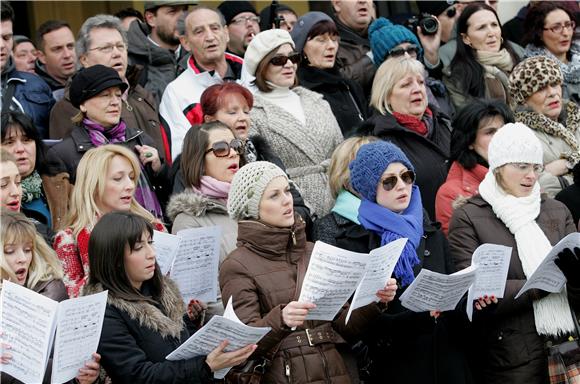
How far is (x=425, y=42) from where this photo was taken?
422 inches

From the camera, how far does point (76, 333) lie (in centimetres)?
558

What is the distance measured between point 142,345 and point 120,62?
3.50m

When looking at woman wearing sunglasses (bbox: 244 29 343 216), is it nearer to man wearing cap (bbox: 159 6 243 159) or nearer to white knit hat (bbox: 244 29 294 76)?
white knit hat (bbox: 244 29 294 76)

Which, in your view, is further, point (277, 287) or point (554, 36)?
point (554, 36)

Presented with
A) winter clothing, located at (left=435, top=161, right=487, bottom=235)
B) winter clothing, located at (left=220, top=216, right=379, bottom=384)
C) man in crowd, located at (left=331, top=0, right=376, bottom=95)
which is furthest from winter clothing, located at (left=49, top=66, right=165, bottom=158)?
winter clothing, located at (left=220, top=216, right=379, bottom=384)

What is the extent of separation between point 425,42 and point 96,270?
536cm

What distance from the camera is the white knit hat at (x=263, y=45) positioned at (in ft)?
29.2

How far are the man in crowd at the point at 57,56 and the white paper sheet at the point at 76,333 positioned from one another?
4.59 metres

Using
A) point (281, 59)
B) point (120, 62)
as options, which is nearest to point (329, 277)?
point (281, 59)

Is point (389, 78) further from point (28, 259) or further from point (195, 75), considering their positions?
point (28, 259)

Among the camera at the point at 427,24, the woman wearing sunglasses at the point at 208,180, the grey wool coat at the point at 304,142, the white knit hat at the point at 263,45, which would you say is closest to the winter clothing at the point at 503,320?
the grey wool coat at the point at 304,142

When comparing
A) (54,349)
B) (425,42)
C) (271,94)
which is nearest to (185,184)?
(271,94)

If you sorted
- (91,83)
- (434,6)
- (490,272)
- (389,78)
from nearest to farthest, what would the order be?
(490,272), (91,83), (389,78), (434,6)

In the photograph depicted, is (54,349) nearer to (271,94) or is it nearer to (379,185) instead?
(379,185)
